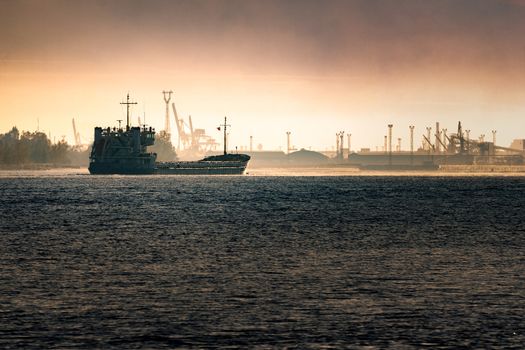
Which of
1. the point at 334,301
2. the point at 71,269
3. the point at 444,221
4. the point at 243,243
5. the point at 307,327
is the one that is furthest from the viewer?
the point at 444,221

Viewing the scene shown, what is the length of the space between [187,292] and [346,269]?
10.9 metres

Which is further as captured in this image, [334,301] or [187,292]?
[187,292]

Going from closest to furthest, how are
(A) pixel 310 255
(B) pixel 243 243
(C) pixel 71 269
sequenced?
(C) pixel 71 269
(A) pixel 310 255
(B) pixel 243 243

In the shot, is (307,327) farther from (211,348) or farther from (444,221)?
(444,221)

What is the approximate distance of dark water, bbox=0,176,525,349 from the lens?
26328mm

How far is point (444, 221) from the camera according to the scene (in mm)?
87000

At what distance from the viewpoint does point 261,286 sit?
37.1m

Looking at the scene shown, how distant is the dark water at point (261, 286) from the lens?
2633 cm

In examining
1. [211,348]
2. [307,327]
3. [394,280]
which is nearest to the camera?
[211,348]

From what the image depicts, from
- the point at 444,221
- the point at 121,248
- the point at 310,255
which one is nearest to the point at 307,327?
the point at 310,255

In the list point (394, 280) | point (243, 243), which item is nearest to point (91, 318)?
point (394, 280)

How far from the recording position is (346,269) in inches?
1724

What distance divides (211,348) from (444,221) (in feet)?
214

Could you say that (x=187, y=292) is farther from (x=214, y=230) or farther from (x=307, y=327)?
(x=214, y=230)
